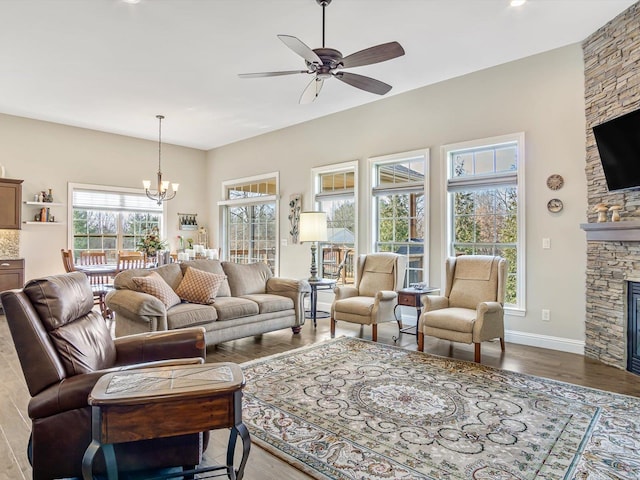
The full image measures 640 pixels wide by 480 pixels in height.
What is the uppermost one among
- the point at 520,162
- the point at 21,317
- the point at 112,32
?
the point at 112,32

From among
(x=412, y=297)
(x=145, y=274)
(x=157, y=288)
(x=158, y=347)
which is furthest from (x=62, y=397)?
(x=412, y=297)

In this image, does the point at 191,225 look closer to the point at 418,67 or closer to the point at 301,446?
the point at 418,67

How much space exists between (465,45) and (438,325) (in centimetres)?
298

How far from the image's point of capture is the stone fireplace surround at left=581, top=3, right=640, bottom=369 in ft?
11.7

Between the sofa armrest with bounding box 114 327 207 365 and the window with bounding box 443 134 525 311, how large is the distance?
148 inches

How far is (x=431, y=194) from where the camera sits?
17.3 feet

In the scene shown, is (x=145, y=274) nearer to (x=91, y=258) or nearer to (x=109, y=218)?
(x=91, y=258)

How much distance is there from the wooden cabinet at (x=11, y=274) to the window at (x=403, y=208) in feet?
19.0

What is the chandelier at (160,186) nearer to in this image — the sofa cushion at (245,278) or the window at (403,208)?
the sofa cushion at (245,278)

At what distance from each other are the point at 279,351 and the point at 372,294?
1534 mm

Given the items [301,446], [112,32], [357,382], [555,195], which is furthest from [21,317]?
[555,195]

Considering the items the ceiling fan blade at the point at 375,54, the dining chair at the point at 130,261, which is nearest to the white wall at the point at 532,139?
the ceiling fan blade at the point at 375,54

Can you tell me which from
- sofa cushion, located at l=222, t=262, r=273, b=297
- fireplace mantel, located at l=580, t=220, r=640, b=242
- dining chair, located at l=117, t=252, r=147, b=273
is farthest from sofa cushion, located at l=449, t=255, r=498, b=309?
dining chair, located at l=117, t=252, r=147, b=273

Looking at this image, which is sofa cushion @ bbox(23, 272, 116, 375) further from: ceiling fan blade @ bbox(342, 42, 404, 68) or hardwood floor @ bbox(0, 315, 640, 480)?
ceiling fan blade @ bbox(342, 42, 404, 68)
